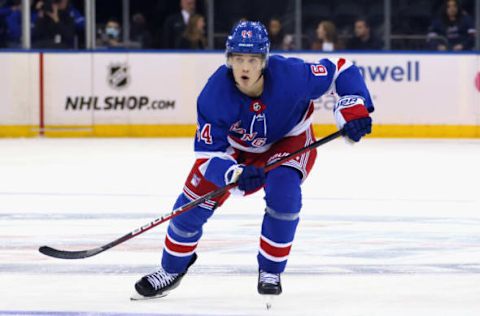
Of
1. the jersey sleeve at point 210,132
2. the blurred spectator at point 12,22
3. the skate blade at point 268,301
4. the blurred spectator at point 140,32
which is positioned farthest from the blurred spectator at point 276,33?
the skate blade at point 268,301

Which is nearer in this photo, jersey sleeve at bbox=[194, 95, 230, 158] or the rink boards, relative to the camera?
jersey sleeve at bbox=[194, 95, 230, 158]

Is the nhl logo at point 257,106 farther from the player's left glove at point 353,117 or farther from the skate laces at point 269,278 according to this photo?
the skate laces at point 269,278

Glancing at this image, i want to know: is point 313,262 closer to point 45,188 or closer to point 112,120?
point 45,188

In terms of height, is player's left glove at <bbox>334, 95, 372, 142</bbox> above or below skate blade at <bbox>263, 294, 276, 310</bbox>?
above

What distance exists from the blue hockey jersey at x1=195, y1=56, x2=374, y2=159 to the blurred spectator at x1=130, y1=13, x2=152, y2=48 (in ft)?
27.0

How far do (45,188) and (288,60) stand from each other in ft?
13.0

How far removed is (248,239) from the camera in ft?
18.5

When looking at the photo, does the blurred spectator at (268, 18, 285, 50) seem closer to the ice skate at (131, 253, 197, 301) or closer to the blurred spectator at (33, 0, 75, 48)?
the blurred spectator at (33, 0, 75, 48)

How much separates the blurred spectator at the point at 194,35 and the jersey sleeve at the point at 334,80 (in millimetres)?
8115

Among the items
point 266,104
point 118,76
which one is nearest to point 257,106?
point 266,104

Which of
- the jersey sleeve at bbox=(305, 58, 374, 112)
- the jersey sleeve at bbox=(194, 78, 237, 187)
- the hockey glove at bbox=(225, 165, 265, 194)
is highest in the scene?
the jersey sleeve at bbox=(305, 58, 374, 112)

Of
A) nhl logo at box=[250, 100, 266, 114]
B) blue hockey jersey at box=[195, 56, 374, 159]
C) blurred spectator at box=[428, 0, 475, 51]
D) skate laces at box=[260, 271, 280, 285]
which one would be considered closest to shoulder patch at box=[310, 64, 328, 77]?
blue hockey jersey at box=[195, 56, 374, 159]

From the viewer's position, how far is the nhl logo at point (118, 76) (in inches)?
481

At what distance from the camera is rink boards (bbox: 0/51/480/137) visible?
480 inches
